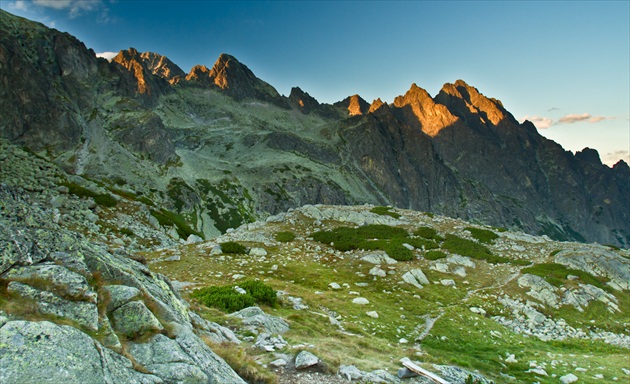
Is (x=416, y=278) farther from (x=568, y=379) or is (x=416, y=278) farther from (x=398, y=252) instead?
(x=568, y=379)

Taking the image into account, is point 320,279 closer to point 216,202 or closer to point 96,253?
point 96,253

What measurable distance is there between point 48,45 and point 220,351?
21457 cm

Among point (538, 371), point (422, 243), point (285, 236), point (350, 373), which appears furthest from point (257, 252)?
point (350, 373)

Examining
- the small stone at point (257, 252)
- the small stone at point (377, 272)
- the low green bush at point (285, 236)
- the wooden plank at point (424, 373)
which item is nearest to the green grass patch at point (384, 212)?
the low green bush at point (285, 236)

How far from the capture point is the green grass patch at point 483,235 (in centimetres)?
4977

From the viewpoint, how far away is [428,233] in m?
50.8

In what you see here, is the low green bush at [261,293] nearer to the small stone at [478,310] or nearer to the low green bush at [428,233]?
the small stone at [478,310]

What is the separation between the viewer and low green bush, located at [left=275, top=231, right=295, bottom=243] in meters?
45.9

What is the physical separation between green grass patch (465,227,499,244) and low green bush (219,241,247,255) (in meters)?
32.9

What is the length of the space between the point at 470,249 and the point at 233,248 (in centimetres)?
2938

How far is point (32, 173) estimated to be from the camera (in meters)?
73.7

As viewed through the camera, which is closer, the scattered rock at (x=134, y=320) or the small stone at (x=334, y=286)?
the scattered rock at (x=134, y=320)

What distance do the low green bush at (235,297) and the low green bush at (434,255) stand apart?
24095 millimetres

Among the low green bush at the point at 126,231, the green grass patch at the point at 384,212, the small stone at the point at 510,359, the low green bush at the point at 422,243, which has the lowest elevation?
the low green bush at the point at 126,231
